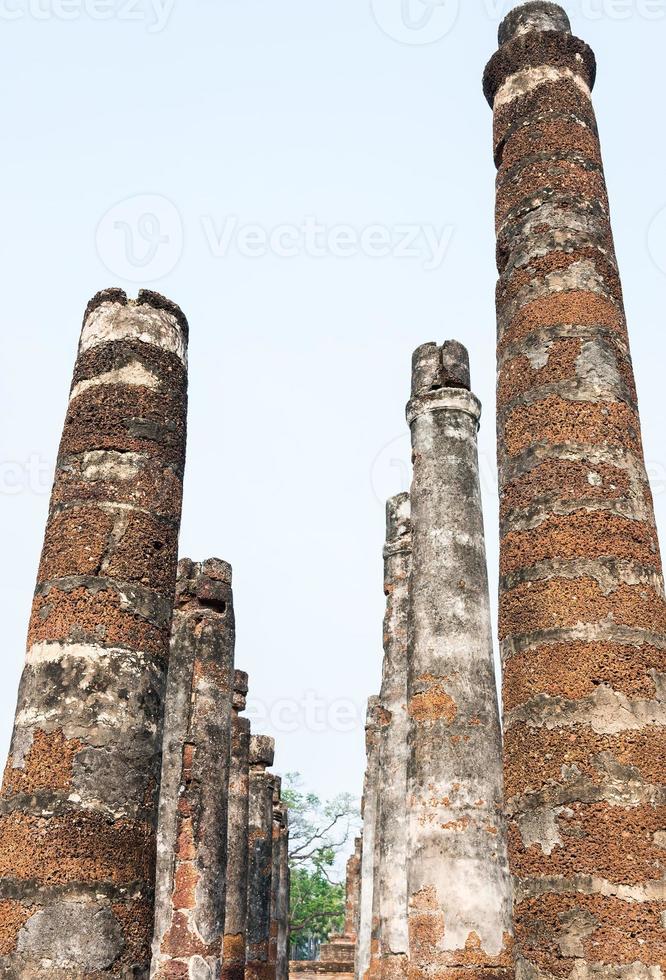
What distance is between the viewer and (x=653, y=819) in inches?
222

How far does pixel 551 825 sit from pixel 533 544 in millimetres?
1844

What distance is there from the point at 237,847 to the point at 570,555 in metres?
11.7

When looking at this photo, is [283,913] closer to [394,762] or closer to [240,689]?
[240,689]

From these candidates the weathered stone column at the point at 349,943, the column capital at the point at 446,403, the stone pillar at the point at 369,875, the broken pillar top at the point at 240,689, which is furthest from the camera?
the weathered stone column at the point at 349,943

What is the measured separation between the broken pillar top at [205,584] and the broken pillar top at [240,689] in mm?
4709

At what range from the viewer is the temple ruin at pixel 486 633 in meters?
5.70

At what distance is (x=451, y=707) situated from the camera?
833 cm

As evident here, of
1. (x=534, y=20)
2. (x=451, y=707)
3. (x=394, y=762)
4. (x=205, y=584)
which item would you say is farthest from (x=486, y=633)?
(x=534, y=20)

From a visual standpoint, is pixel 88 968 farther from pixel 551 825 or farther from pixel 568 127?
pixel 568 127

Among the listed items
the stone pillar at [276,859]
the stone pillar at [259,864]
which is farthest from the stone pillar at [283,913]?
the stone pillar at [259,864]

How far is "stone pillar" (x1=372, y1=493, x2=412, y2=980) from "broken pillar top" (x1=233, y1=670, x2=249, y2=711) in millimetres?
4458

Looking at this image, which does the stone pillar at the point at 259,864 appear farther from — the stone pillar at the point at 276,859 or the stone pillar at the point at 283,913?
the stone pillar at the point at 283,913

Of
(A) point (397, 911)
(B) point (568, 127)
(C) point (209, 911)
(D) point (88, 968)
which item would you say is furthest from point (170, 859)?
(B) point (568, 127)

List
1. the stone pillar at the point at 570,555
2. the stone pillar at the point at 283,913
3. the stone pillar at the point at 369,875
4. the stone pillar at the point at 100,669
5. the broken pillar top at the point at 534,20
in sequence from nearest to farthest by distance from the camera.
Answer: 1. the stone pillar at the point at 570,555
2. the stone pillar at the point at 100,669
3. the broken pillar top at the point at 534,20
4. the stone pillar at the point at 369,875
5. the stone pillar at the point at 283,913
